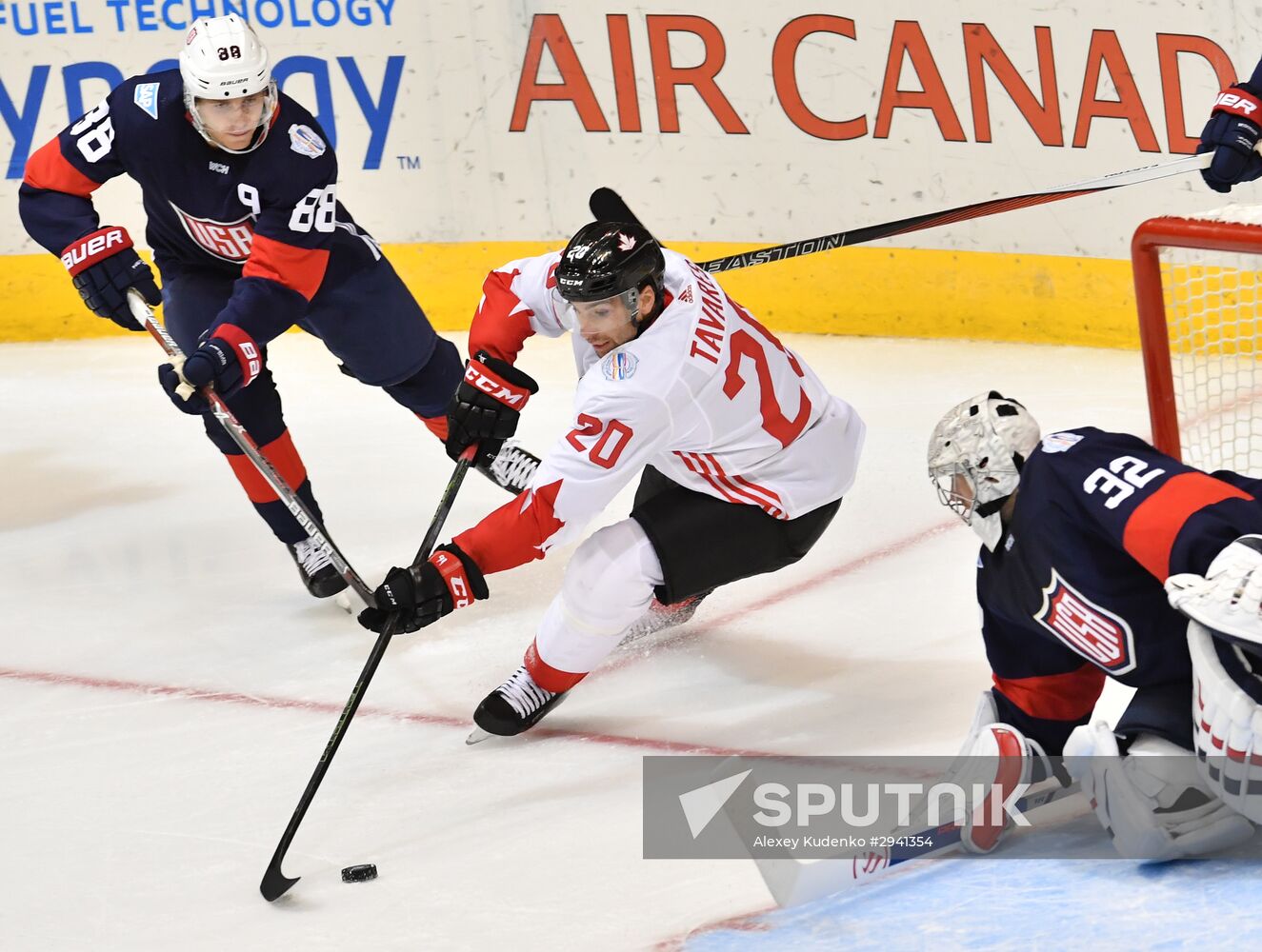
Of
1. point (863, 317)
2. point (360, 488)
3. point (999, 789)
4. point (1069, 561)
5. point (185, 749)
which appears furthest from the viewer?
point (863, 317)

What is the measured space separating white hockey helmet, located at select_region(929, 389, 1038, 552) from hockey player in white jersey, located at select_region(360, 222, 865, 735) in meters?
0.55

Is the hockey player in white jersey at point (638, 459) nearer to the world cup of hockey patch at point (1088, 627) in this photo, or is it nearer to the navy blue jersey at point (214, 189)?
the navy blue jersey at point (214, 189)

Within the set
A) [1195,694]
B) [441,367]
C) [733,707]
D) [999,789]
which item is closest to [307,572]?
[441,367]

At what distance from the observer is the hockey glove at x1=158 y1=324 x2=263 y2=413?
327 centimetres

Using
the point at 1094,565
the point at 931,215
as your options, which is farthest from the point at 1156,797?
the point at 931,215

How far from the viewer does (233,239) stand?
3.54 metres

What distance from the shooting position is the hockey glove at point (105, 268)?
11.3ft

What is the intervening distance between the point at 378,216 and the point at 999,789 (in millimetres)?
3829

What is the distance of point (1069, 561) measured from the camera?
2213mm

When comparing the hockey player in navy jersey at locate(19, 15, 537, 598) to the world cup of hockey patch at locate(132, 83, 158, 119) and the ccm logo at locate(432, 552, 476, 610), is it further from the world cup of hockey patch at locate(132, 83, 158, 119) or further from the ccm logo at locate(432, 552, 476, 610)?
the ccm logo at locate(432, 552, 476, 610)

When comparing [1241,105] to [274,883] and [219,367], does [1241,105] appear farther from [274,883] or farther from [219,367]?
[274,883]

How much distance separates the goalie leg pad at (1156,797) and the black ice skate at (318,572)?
6.13 feet

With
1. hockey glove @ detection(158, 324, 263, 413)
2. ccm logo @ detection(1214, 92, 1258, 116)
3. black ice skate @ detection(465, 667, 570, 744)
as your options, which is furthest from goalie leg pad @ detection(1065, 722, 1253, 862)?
hockey glove @ detection(158, 324, 263, 413)

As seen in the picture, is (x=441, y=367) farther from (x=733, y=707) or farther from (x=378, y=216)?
(x=378, y=216)
